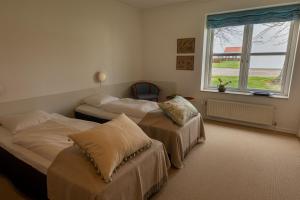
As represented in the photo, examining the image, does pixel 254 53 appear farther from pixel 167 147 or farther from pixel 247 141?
pixel 167 147

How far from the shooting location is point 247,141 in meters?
3.12

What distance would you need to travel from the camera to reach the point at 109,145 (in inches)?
57.9

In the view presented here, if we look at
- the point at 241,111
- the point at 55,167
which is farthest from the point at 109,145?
the point at 241,111

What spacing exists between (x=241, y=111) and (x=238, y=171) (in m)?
1.73

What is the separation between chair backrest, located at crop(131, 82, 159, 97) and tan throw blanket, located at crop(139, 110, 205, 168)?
1773 mm

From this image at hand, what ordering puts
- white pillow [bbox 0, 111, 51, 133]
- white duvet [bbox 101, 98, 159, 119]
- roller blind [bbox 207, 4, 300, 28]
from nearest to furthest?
white pillow [bbox 0, 111, 51, 133]
white duvet [bbox 101, 98, 159, 119]
roller blind [bbox 207, 4, 300, 28]

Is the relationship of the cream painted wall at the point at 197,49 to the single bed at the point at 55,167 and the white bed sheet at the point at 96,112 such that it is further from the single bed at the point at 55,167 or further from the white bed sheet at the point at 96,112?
the single bed at the point at 55,167

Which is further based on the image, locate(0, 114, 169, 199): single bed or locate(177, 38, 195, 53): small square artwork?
locate(177, 38, 195, 53): small square artwork

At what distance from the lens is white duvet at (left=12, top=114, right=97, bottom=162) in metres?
1.71

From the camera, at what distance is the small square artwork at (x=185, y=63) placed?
13.8 feet

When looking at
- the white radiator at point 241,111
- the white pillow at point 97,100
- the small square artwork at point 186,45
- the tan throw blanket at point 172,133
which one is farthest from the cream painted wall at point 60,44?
the white radiator at point 241,111

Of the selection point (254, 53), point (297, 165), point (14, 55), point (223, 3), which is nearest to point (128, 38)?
point (223, 3)

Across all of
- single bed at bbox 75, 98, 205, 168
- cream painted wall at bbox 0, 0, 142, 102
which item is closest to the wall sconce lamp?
cream painted wall at bbox 0, 0, 142, 102

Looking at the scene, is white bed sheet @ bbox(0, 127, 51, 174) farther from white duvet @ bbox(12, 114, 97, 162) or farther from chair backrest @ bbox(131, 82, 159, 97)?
chair backrest @ bbox(131, 82, 159, 97)
